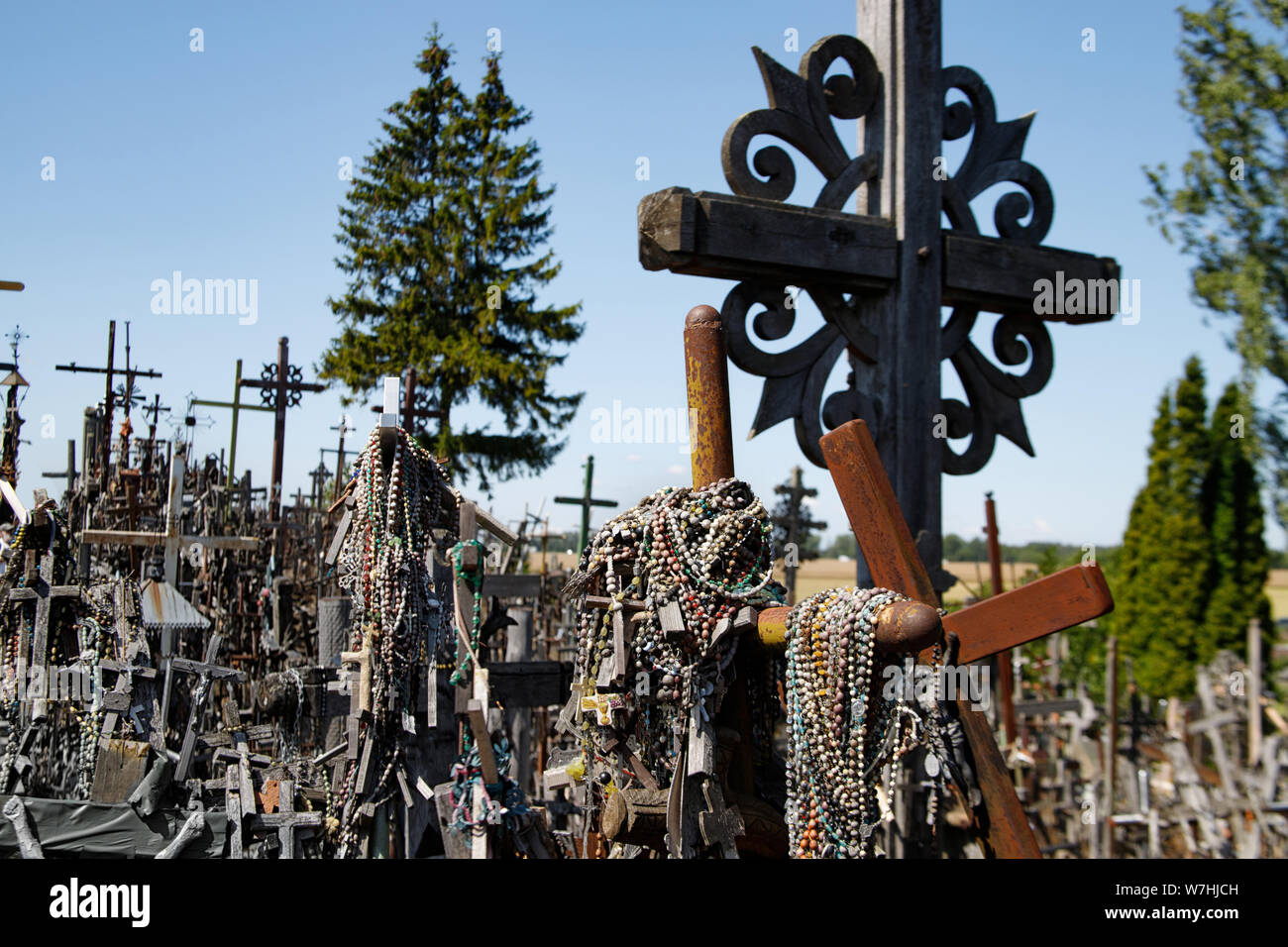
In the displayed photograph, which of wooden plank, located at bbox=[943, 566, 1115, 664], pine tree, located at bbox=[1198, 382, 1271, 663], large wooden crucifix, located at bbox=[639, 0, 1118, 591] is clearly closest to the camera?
wooden plank, located at bbox=[943, 566, 1115, 664]

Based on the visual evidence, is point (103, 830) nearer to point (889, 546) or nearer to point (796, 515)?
point (889, 546)

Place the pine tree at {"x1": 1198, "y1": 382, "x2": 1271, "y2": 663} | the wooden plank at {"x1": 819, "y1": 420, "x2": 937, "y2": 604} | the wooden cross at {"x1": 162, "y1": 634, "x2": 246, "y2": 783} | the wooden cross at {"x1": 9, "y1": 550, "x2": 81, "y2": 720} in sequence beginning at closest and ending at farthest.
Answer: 1. the wooden plank at {"x1": 819, "y1": 420, "x2": 937, "y2": 604}
2. the wooden cross at {"x1": 162, "y1": 634, "x2": 246, "y2": 783}
3. the wooden cross at {"x1": 9, "y1": 550, "x2": 81, "y2": 720}
4. the pine tree at {"x1": 1198, "y1": 382, "x2": 1271, "y2": 663}

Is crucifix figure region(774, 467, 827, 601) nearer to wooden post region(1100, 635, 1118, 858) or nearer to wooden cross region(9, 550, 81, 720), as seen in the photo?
wooden post region(1100, 635, 1118, 858)

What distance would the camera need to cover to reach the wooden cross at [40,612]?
8430mm

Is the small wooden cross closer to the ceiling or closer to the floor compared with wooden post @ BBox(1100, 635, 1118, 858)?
closer to the ceiling

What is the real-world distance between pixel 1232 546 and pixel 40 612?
19.5m

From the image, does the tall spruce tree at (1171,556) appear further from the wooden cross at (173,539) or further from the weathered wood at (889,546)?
the weathered wood at (889,546)

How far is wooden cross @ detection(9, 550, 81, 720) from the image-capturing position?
8430 mm

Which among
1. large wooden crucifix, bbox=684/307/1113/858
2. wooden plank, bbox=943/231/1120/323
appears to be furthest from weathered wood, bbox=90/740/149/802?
wooden plank, bbox=943/231/1120/323

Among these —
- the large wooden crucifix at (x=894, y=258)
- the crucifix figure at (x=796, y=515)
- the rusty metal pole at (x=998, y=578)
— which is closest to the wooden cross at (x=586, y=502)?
the crucifix figure at (x=796, y=515)

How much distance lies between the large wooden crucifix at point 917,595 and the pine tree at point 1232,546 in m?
19.3

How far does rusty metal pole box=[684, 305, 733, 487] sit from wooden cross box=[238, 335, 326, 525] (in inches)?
601

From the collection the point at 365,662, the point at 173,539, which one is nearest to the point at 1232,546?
the point at 173,539
